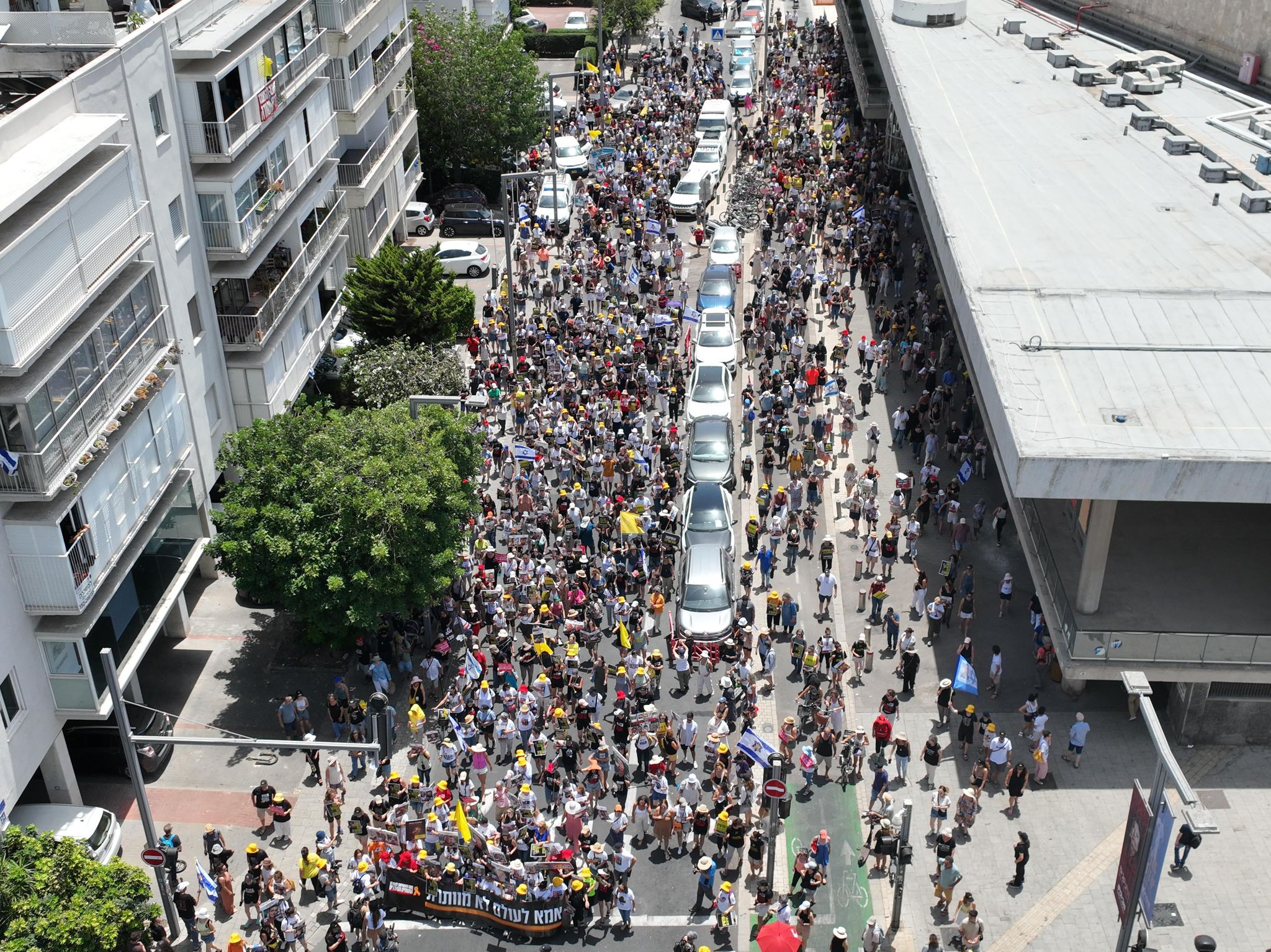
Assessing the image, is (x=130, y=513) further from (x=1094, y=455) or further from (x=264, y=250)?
(x=1094, y=455)

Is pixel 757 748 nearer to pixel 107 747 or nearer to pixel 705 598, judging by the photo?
pixel 705 598

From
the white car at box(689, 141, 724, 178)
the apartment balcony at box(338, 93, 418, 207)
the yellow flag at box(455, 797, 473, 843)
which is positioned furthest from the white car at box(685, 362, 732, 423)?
the white car at box(689, 141, 724, 178)

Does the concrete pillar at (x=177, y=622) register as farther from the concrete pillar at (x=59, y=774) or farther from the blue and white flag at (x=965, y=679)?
the blue and white flag at (x=965, y=679)

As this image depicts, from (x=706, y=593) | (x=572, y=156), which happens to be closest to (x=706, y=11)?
(x=572, y=156)

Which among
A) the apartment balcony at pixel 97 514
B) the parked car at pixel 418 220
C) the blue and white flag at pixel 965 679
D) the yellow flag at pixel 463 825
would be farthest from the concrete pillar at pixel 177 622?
the parked car at pixel 418 220

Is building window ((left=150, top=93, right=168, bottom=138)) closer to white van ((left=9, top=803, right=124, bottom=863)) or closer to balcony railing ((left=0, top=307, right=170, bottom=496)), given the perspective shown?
balcony railing ((left=0, top=307, right=170, bottom=496))

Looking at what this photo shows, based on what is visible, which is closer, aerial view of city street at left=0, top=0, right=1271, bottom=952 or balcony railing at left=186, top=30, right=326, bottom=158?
aerial view of city street at left=0, top=0, right=1271, bottom=952
